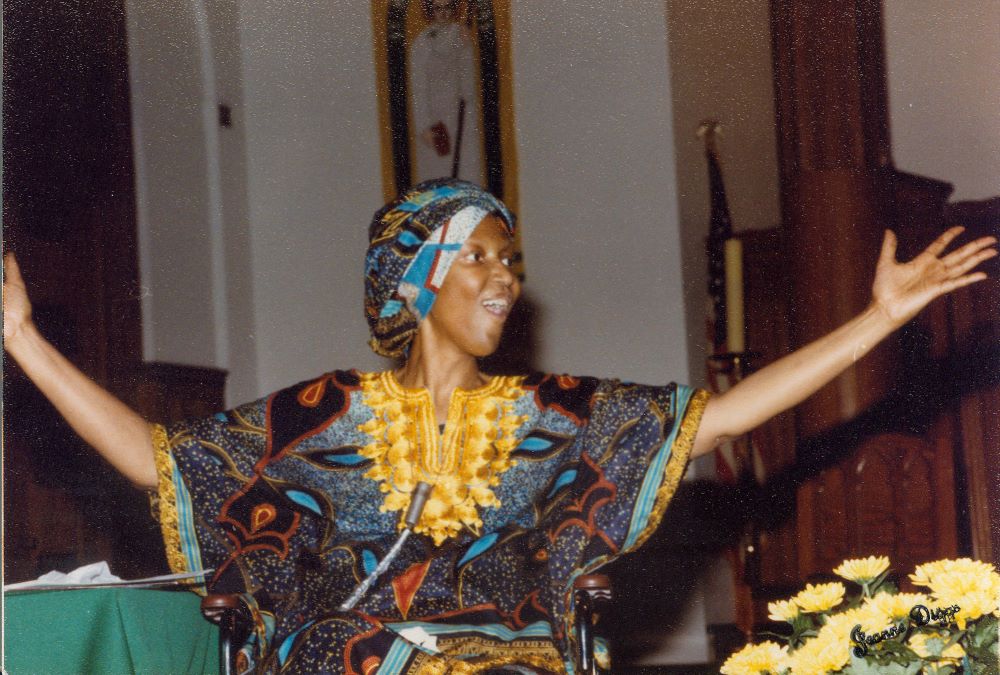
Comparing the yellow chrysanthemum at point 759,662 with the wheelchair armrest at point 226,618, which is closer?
the yellow chrysanthemum at point 759,662

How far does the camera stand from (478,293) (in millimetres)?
2688

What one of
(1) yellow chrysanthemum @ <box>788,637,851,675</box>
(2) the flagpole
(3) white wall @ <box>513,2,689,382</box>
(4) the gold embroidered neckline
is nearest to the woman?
(4) the gold embroidered neckline

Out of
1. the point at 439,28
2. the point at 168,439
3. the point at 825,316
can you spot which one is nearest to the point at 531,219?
the point at 439,28

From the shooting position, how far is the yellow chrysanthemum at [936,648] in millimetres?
1435

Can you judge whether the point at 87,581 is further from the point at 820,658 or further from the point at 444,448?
the point at 820,658

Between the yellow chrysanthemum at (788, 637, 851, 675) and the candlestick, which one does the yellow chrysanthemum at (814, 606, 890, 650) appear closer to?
the yellow chrysanthemum at (788, 637, 851, 675)

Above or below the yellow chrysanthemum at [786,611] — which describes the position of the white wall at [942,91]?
above

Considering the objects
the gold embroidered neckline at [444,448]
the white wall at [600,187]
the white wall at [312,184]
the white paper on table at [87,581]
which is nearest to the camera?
the white paper on table at [87,581]

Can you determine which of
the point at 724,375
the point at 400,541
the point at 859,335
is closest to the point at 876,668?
the point at 859,335

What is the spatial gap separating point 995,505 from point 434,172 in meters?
2.79

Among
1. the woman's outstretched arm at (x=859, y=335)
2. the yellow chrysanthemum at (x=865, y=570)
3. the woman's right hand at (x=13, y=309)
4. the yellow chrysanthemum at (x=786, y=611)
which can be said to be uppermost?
the woman's right hand at (x=13, y=309)

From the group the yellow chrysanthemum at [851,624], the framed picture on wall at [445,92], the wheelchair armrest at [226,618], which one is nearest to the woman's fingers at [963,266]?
the yellow chrysanthemum at [851,624]

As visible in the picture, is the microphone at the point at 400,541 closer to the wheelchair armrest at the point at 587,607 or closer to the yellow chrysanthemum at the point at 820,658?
the wheelchair armrest at the point at 587,607

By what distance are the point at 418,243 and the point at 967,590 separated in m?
1.55
